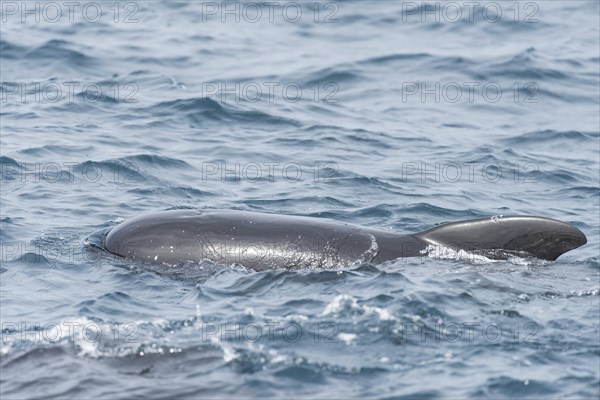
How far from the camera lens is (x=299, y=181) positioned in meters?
16.2

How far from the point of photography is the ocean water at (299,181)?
8.77m

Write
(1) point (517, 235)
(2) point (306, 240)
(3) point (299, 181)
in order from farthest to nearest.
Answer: (3) point (299, 181), (2) point (306, 240), (1) point (517, 235)

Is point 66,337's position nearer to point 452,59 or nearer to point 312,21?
point 452,59

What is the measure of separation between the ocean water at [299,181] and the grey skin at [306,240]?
177mm

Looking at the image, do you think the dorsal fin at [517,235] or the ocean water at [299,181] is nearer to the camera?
the ocean water at [299,181]

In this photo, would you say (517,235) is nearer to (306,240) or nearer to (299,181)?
(306,240)

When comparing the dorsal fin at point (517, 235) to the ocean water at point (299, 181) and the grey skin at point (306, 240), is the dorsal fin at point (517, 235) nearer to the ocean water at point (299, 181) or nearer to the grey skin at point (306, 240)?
the grey skin at point (306, 240)

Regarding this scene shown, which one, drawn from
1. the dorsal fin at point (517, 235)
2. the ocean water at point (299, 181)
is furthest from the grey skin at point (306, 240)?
the ocean water at point (299, 181)

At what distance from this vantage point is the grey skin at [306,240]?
432 inches

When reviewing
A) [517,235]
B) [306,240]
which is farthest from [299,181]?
[517,235]

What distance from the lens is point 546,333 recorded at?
938 cm

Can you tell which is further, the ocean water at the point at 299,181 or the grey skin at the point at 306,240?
the grey skin at the point at 306,240

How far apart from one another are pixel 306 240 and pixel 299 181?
5.03 m

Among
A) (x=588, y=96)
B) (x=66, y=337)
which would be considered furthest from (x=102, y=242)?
(x=588, y=96)
